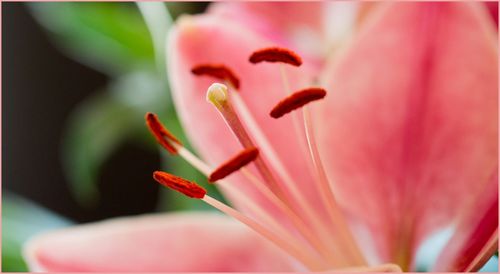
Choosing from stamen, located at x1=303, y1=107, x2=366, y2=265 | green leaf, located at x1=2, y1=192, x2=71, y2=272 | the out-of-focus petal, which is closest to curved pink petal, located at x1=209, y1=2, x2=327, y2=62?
the out-of-focus petal

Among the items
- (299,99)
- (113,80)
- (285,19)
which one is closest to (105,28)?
(113,80)

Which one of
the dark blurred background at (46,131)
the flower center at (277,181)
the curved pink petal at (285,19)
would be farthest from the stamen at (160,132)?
the dark blurred background at (46,131)

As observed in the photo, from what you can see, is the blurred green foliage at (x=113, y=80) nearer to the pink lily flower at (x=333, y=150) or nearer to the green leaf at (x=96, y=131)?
the green leaf at (x=96, y=131)

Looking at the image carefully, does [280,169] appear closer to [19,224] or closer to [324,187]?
[324,187]

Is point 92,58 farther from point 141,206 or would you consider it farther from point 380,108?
point 380,108

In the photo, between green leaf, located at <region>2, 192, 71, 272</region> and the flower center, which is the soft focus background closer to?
green leaf, located at <region>2, 192, 71, 272</region>

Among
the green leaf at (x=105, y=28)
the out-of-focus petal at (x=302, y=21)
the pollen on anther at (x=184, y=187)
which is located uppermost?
the green leaf at (x=105, y=28)
